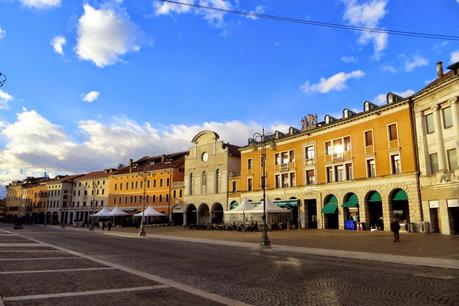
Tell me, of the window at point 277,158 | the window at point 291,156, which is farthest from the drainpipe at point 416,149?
the window at point 277,158

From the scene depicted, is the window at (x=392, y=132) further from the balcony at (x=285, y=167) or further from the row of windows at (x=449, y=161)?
the balcony at (x=285, y=167)

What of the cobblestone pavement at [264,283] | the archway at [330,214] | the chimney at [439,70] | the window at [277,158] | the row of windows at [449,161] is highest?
the chimney at [439,70]

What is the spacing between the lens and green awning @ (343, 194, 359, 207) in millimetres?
→ 40688

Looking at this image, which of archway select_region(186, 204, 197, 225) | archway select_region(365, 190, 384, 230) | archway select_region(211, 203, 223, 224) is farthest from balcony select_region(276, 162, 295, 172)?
archway select_region(186, 204, 197, 225)

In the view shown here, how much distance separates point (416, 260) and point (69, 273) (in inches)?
524

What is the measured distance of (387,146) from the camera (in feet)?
125

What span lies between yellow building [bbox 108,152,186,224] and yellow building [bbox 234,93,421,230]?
19817 mm

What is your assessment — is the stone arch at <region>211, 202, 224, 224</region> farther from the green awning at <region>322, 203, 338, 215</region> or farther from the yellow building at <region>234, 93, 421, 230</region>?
the green awning at <region>322, 203, 338, 215</region>

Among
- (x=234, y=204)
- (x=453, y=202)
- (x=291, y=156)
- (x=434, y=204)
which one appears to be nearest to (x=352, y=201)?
(x=434, y=204)

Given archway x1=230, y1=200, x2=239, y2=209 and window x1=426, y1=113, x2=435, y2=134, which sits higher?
window x1=426, y1=113, x2=435, y2=134

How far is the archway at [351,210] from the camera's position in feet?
133

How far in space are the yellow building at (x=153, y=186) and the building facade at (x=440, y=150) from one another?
43607mm

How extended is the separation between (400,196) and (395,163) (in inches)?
136

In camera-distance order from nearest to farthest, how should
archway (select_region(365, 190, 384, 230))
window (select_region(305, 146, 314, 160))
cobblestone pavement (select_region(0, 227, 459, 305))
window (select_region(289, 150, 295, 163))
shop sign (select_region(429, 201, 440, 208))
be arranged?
cobblestone pavement (select_region(0, 227, 459, 305))
shop sign (select_region(429, 201, 440, 208))
archway (select_region(365, 190, 384, 230))
window (select_region(305, 146, 314, 160))
window (select_region(289, 150, 295, 163))
